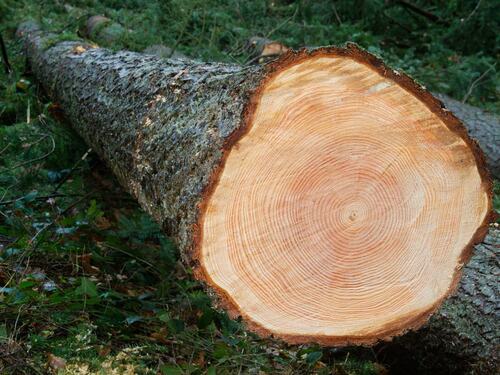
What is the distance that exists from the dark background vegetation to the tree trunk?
43cm

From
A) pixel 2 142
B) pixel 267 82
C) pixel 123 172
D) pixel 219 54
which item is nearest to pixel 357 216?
pixel 267 82

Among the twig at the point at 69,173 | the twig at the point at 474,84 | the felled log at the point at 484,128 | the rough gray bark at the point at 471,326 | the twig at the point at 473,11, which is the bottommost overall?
the twig at the point at 69,173

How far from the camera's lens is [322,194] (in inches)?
87.3

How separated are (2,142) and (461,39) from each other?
199 inches

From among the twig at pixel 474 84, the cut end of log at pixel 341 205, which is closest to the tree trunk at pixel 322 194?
the cut end of log at pixel 341 205

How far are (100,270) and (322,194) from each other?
156 cm

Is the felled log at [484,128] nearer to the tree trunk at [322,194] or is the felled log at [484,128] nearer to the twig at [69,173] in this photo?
the twig at [69,173]

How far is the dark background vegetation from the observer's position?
2617 millimetres

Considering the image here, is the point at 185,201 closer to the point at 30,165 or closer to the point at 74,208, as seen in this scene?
the point at 74,208

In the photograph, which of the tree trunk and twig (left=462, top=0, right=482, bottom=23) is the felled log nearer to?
twig (left=462, top=0, right=482, bottom=23)

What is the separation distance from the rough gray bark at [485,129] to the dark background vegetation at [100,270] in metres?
0.71

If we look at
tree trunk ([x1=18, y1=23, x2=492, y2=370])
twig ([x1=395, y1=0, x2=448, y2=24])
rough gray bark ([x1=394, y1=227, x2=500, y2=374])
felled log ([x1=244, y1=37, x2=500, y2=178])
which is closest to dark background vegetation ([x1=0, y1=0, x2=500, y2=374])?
rough gray bark ([x1=394, y1=227, x2=500, y2=374])

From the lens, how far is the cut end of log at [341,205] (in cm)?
213

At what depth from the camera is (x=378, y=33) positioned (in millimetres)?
7578
